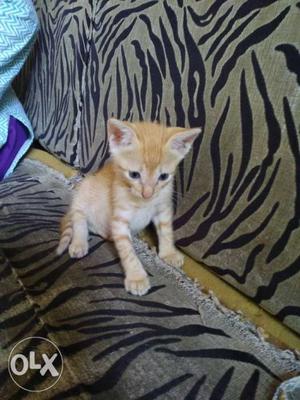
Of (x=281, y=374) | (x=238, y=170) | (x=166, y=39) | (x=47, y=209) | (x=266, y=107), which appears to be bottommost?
(x=281, y=374)

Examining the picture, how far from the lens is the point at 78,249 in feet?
2.80

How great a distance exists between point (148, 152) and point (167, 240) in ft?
0.72

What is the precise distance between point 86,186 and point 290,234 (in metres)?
0.57

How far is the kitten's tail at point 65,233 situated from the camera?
0.86 metres

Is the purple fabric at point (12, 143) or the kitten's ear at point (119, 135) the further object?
the purple fabric at point (12, 143)

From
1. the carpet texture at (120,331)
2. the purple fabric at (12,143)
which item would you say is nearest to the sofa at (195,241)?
the carpet texture at (120,331)

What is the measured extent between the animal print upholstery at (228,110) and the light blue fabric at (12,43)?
0.28m

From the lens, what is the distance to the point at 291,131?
648mm

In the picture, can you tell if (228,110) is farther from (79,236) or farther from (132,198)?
(79,236)

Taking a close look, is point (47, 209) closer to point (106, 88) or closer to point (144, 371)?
point (106, 88)

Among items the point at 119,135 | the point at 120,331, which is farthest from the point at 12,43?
the point at 120,331

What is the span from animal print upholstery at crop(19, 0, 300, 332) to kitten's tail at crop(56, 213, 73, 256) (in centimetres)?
26

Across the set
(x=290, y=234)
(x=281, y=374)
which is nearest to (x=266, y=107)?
(x=290, y=234)

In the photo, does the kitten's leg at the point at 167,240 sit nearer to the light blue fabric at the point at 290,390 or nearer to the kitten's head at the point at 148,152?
the kitten's head at the point at 148,152
